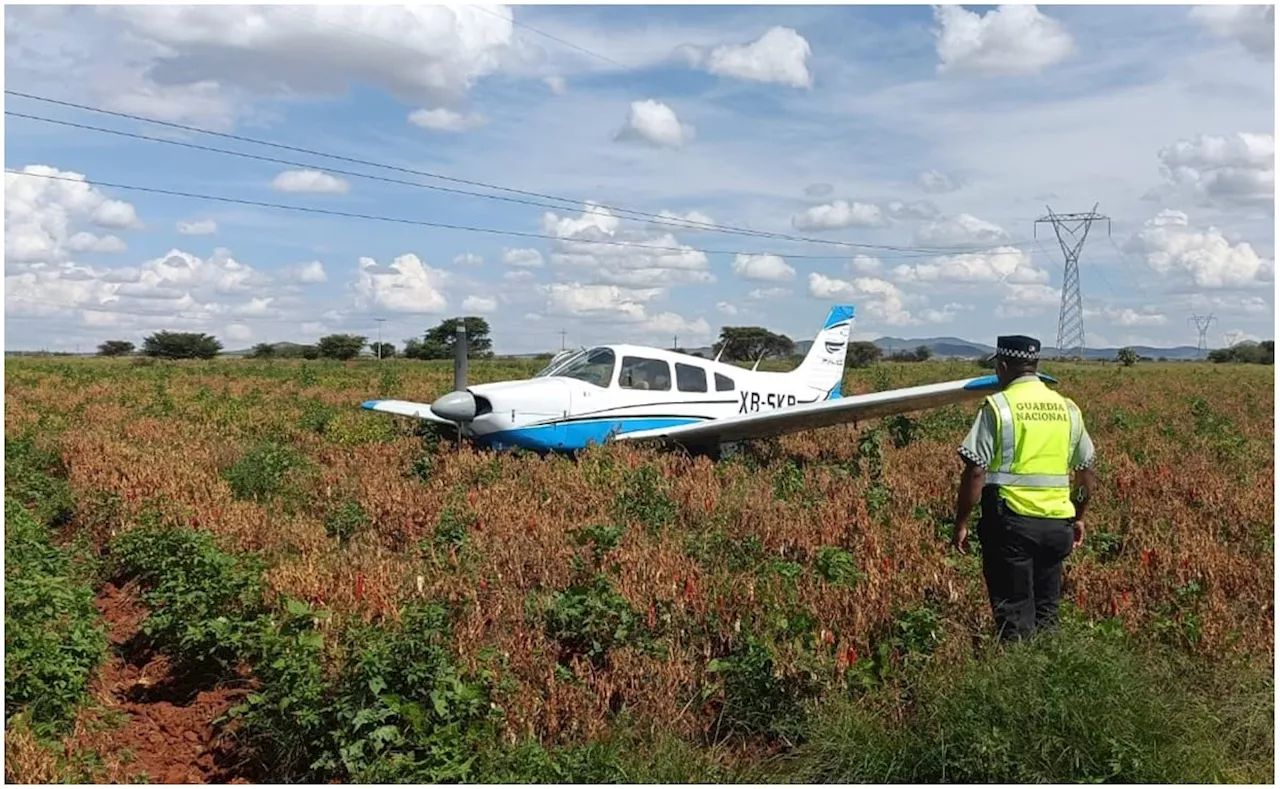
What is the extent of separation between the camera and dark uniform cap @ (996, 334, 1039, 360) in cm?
523

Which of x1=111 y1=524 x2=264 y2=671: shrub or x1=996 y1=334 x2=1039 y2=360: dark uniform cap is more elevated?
x1=996 y1=334 x2=1039 y2=360: dark uniform cap

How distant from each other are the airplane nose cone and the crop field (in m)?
2.50

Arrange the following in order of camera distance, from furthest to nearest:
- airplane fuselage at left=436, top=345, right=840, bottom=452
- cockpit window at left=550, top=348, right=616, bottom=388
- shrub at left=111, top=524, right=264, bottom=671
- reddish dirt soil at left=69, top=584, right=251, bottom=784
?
cockpit window at left=550, top=348, right=616, bottom=388, airplane fuselage at left=436, top=345, right=840, bottom=452, shrub at left=111, top=524, right=264, bottom=671, reddish dirt soil at left=69, top=584, right=251, bottom=784

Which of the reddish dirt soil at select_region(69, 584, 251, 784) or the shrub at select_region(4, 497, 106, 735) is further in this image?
the shrub at select_region(4, 497, 106, 735)

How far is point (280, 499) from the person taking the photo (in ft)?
31.4

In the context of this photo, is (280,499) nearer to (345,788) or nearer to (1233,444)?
(345,788)

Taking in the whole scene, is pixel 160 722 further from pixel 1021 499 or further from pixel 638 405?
pixel 638 405

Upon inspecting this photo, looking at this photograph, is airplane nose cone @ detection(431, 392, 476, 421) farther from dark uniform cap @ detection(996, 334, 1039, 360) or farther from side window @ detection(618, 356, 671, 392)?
dark uniform cap @ detection(996, 334, 1039, 360)

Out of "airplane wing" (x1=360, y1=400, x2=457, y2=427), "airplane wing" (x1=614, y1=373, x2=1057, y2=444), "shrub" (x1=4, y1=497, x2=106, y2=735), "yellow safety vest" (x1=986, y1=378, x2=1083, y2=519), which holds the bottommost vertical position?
"shrub" (x1=4, y1=497, x2=106, y2=735)

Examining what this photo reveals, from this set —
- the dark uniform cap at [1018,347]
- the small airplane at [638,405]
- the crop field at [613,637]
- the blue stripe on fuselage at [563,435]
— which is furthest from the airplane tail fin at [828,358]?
the dark uniform cap at [1018,347]

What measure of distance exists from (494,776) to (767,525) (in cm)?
407

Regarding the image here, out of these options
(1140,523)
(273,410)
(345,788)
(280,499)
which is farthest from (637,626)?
(273,410)

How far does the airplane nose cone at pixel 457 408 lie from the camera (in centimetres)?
1227

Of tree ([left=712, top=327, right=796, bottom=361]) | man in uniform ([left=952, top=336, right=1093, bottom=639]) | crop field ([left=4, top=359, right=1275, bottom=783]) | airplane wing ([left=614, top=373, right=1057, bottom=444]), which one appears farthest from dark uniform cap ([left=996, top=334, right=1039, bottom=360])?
tree ([left=712, top=327, right=796, bottom=361])
